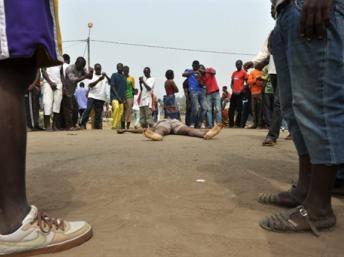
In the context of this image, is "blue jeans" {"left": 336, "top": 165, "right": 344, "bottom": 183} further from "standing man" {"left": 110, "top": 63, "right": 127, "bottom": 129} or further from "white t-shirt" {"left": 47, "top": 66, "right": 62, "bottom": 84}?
"standing man" {"left": 110, "top": 63, "right": 127, "bottom": 129}

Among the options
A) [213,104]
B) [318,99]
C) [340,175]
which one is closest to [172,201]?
[318,99]

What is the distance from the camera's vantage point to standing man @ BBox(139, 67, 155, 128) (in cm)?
1145

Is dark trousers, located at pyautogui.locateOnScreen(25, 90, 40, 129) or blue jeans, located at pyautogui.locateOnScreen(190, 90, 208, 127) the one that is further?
blue jeans, located at pyautogui.locateOnScreen(190, 90, 208, 127)

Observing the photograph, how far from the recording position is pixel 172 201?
2.44 metres

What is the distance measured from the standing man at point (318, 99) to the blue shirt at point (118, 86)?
9.44 metres

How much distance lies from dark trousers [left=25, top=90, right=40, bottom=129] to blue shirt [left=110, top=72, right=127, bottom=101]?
2.34 m

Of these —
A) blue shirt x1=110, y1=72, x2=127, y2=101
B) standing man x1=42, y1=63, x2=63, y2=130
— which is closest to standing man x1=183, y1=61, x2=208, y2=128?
blue shirt x1=110, y1=72, x2=127, y2=101

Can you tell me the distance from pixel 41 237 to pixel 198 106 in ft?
32.0

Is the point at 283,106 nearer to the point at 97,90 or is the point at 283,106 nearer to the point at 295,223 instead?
the point at 295,223

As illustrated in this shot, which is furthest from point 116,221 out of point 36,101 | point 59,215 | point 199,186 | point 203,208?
point 36,101

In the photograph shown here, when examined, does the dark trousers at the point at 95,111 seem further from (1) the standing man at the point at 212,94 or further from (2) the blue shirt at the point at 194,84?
(1) the standing man at the point at 212,94

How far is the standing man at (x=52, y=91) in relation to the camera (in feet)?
30.4

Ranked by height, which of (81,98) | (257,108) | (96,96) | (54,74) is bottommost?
(81,98)

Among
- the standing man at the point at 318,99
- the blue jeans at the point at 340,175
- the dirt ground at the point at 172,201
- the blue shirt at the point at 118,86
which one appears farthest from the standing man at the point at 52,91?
the standing man at the point at 318,99
